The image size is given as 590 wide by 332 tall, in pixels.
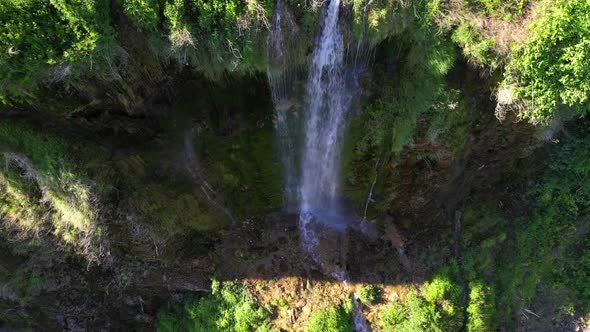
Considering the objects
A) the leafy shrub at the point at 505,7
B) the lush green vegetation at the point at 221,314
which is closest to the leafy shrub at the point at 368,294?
the lush green vegetation at the point at 221,314

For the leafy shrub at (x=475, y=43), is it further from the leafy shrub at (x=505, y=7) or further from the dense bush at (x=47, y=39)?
the dense bush at (x=47, y=39)

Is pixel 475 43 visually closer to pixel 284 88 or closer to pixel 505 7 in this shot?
pixel 505 7

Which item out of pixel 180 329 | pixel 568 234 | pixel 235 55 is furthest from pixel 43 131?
pixel 568 234

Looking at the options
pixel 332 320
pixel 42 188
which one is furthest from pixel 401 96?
pixel 42 188

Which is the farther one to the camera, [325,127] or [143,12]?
[325,127]

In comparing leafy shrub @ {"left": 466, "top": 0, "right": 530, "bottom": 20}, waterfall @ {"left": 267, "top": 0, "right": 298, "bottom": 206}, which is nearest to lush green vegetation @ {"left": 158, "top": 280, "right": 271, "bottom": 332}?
waterfall @ {"left": 267, "top": 0, "right": 298, "bottom": 206}

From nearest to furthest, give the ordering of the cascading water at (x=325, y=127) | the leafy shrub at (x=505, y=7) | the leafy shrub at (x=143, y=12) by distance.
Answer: the leafy shrub at (x=143, y=12)
the leafy shrub at (x=505, y=7)
the cascading water at (x=325, y=127)

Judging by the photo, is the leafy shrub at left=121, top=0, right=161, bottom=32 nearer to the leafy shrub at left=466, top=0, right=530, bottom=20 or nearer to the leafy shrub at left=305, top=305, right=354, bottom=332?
the leafy shrub at left=466, top=0, right=530, bottom=20
